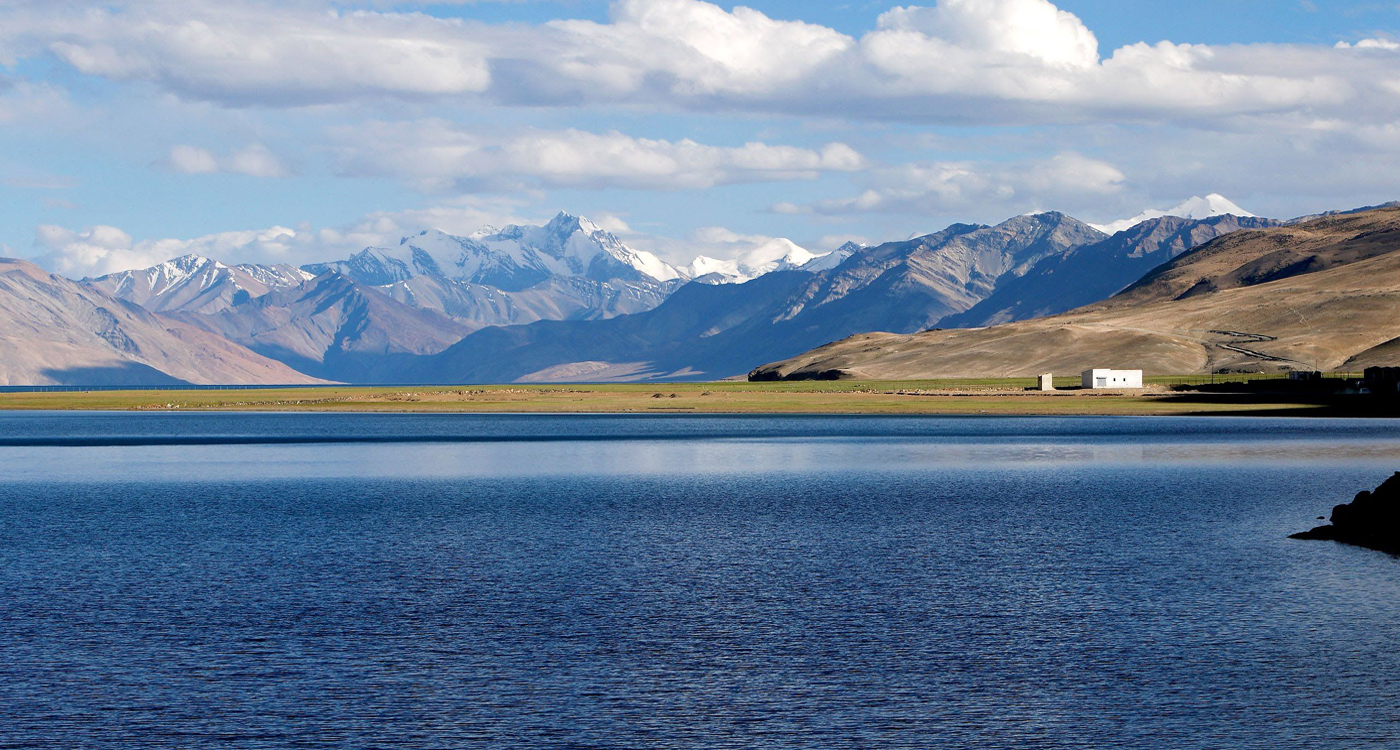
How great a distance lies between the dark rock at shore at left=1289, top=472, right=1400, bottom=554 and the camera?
186 ft

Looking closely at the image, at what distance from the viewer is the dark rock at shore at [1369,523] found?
56562 millimetres

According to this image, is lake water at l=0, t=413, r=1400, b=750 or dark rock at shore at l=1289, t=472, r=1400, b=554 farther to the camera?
dark rock at shore at l=1289, t=472, r=1400, b=554

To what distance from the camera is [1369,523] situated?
189 feet

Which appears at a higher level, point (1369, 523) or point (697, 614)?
point (1369, 523)

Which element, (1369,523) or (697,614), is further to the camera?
(1369,523)

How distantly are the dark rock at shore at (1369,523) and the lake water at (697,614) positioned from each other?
2.29m

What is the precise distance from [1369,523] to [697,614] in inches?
1259

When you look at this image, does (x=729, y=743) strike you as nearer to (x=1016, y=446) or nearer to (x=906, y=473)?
(x=906, y=473)

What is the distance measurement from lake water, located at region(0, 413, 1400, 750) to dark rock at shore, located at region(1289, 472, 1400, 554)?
2.29 metres

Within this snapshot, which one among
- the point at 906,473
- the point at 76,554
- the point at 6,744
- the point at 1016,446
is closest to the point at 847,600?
the point at 6,744

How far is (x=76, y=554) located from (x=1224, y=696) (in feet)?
142

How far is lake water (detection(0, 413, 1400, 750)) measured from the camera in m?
30.0

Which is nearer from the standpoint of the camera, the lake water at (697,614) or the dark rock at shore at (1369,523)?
the lake water at (697,614)

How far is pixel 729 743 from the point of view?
28.5m
